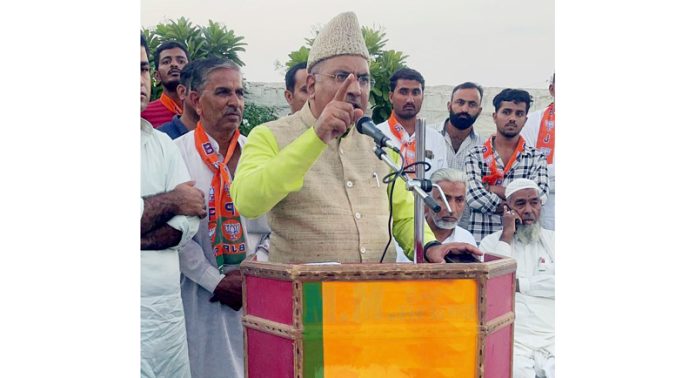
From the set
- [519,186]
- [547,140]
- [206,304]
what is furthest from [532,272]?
[206,304]

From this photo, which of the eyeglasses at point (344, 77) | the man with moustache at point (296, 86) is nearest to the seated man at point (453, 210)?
the eyeglasses at point (344, 77)

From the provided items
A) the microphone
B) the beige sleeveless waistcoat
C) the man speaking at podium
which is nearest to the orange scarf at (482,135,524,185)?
the man speaking at podium

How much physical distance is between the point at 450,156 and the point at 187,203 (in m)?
1.28

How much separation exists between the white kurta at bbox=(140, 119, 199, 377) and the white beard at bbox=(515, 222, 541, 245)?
5.16 feet

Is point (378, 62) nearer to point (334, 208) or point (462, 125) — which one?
point (462, 125)

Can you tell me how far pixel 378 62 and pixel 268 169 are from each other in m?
0.79

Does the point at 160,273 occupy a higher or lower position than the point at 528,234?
lower

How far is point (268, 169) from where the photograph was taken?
381 centimetres

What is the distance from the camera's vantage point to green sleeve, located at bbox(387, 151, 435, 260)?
4.09 meters

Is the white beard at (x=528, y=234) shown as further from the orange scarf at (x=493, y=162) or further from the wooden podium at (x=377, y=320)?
the wooden podium at (x=377, y=320)

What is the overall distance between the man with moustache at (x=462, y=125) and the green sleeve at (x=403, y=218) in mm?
374

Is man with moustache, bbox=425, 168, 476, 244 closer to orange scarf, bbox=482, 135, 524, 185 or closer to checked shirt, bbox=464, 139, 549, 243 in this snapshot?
checked shirt, bbox=464, 139, 549, 243

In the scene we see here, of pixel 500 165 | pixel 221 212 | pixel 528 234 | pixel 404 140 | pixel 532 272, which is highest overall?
pixel 404 140

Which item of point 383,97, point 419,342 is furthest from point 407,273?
A: point 383,97
